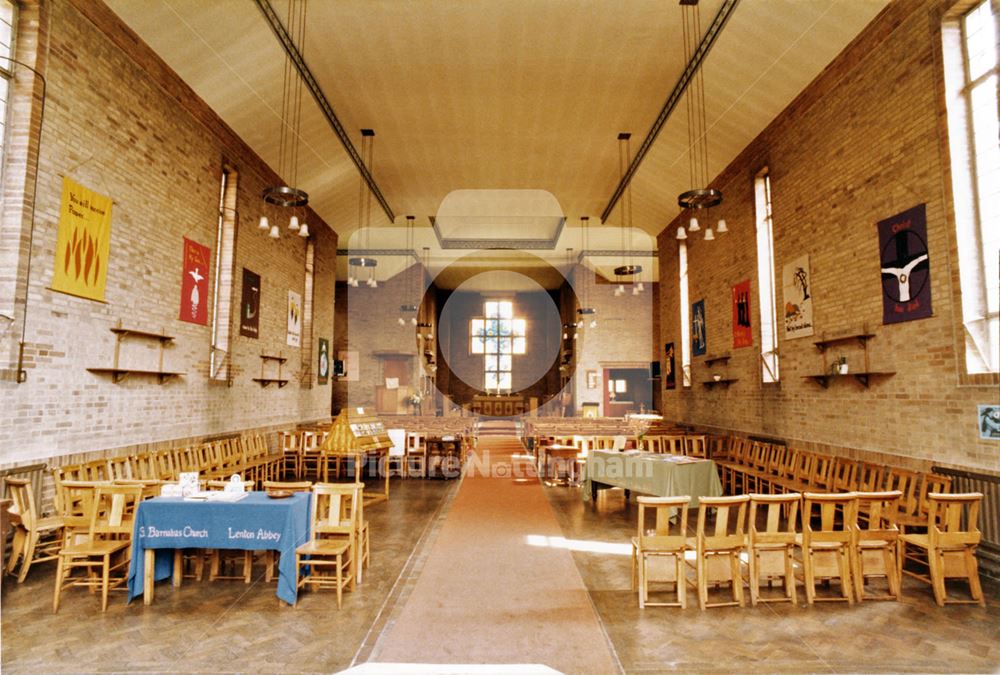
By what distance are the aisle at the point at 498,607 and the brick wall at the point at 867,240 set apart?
12.2 ft

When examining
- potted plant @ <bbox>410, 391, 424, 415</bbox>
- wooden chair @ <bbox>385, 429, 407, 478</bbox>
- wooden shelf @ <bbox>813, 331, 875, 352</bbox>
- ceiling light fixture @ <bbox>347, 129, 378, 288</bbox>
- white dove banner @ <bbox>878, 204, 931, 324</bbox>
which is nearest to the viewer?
white dove banner @ <bbox>878, 204, 931, 324</bbox>

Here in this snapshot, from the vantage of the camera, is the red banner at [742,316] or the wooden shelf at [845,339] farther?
the red banner at [742,316]

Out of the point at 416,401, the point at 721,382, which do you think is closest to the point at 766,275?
the point at 721,382

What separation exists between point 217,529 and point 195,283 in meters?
4.96

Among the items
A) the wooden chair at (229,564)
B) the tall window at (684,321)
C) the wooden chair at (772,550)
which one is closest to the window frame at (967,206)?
the wooden chair at (772,550)

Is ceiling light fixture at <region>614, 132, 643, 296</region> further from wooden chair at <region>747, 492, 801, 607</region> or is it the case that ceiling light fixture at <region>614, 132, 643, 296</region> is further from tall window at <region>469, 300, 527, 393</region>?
wooden chair at <region>747, 492, 801, 607</region>

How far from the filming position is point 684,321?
1264cm

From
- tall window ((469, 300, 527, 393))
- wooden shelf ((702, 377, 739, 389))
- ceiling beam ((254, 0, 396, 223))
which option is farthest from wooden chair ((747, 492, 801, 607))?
tall window ((469, 300, 527, 393))

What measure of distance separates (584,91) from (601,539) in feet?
21.1

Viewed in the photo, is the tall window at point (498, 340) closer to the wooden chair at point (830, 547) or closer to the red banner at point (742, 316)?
the red banner at point (742, 316)

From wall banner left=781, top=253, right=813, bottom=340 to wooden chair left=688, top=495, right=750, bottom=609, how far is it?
4.32m

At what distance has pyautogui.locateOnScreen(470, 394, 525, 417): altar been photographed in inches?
893

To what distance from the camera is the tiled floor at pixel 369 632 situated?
310 centimetres

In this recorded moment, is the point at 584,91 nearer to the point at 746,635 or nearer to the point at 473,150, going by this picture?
the point at 473,150
